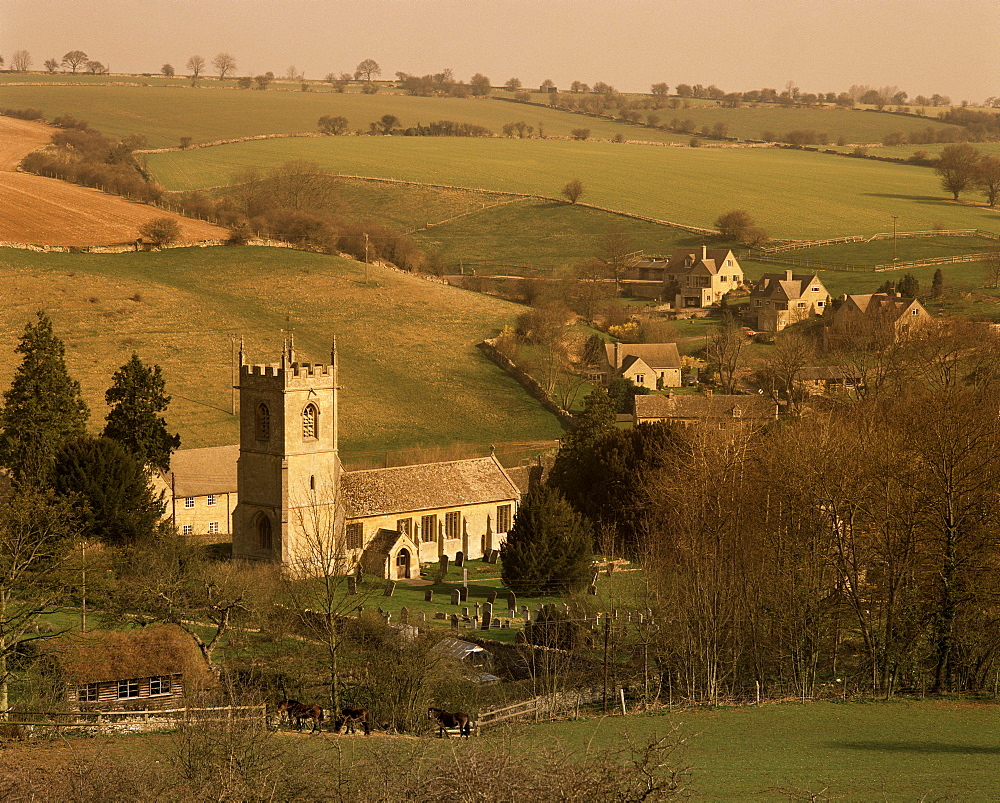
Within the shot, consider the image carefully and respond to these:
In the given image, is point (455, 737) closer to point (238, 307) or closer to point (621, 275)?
point (238, 307)

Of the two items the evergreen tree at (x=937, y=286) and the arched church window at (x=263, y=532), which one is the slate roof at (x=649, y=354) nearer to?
the evergreen tree at (x=937, y=286)

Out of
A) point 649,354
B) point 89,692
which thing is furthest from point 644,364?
point 89,692

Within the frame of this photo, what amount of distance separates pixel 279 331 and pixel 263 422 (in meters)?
41.5

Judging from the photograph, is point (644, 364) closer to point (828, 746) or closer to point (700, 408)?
point (700, 408)

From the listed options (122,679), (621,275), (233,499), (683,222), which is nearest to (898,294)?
(621,275)

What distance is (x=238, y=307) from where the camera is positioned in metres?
104

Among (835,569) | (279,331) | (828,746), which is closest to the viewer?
(828,746)

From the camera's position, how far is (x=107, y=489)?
5681 centimetres

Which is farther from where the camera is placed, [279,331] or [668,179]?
[668,179]

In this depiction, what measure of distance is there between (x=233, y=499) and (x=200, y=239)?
58.1 meters

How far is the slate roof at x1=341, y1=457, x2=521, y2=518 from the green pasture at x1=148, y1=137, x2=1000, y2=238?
9213cm

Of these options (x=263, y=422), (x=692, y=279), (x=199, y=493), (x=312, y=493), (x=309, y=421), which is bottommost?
(x=199, y=493)

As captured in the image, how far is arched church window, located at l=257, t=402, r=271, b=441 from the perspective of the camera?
59781 mm

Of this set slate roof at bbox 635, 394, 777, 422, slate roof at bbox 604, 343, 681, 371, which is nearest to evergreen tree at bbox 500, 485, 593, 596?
slate roof at bbox 635, 394, 777, 422
